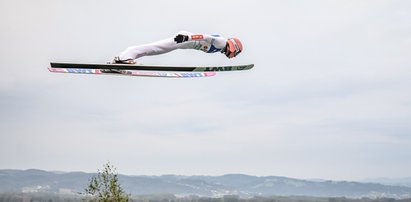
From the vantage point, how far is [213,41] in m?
19.5

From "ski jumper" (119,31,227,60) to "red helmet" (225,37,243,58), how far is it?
0.44 meters

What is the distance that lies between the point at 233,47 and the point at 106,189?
3999cm

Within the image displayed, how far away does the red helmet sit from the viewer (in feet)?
66.1

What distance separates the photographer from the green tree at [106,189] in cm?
5594

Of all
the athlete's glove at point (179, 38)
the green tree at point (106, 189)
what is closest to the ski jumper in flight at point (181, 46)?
the athlete's glove at point (179, 38)

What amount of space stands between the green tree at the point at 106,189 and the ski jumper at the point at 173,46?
38459 mm

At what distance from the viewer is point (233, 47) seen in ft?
66.3

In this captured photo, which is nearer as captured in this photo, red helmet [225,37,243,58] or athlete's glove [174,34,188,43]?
athlete's glove [174,34,188,43]

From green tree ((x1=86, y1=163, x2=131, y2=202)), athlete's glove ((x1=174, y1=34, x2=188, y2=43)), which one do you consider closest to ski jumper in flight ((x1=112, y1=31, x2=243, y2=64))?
athlete's glove ((x1=174, y1=34, x2=188, y2=43))

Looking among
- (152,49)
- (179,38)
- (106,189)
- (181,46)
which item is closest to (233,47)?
(181,46)

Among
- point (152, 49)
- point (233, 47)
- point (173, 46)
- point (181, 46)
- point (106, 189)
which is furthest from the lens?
point (106, 189)

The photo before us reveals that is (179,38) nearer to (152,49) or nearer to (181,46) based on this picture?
(181,46)

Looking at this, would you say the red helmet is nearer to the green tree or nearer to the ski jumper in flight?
the ski jumper in flight

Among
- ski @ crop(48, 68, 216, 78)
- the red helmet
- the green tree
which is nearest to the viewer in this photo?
ski @ crop(48, 68, 216, 78)
